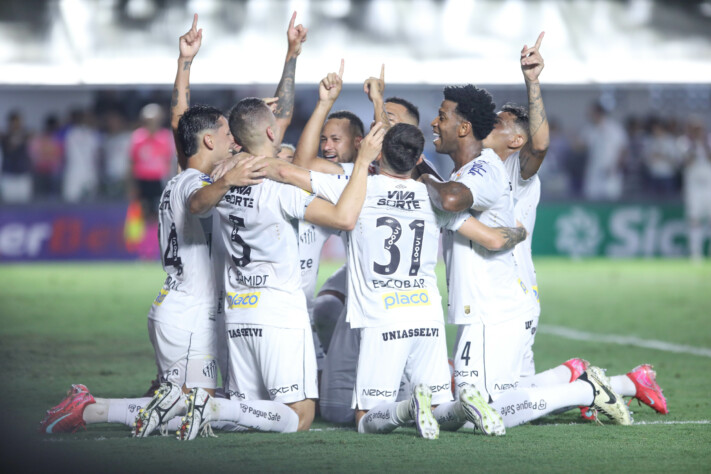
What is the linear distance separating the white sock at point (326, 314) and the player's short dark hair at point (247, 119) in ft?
4.97

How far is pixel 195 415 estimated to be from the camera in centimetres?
560

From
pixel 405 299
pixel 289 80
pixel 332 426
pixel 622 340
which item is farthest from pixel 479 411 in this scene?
pixel 622 340

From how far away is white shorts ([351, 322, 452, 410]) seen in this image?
6035mm

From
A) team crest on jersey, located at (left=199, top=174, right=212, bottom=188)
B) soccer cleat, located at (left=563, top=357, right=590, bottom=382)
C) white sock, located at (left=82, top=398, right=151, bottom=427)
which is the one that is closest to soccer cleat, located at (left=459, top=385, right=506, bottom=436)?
soccer cleat, located at (left=563, top=357, right=590, bottom=382)

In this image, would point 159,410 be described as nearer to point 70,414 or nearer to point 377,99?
point 70,414

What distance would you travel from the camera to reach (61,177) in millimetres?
21141

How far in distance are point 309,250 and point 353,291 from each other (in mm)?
862

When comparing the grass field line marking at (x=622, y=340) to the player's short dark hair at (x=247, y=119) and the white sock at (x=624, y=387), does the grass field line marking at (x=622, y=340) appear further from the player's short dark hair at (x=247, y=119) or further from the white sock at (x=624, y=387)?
the player's short dark hair at (x=247, y=119)

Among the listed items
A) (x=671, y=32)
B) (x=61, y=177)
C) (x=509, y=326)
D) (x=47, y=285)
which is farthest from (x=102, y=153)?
(x=509, y=326)

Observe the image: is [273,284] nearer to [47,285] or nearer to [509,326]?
[509,326]

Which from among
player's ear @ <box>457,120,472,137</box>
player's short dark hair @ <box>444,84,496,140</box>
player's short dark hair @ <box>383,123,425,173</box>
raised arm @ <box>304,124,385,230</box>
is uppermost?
player's short dark hair @ <box>444,84,496,140</box>

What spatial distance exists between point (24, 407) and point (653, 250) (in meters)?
17.7

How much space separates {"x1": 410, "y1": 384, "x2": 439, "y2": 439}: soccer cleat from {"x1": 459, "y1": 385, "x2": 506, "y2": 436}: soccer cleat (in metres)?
0.19

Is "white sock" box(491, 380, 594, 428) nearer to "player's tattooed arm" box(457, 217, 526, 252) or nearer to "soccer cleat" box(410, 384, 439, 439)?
"soccer cleat" box(410, 384, 439, 439)
